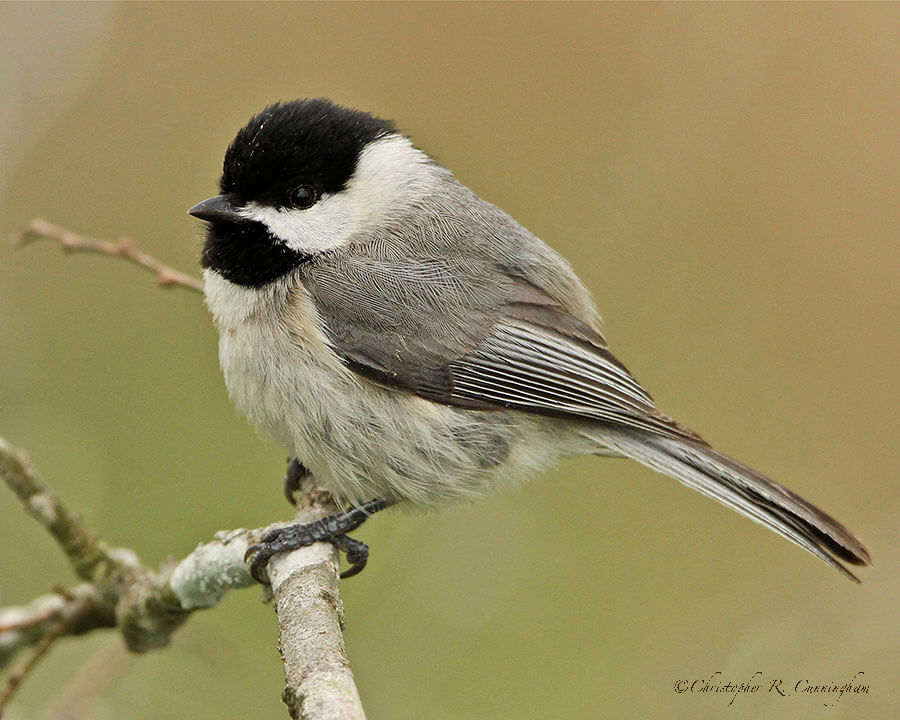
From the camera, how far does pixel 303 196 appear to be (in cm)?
274

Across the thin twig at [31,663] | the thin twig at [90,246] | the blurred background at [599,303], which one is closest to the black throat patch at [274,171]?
the thin twig at [90,246]

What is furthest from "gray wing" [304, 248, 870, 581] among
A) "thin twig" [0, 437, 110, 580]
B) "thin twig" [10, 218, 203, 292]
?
"thin twig" [0, 437, 110, 580]

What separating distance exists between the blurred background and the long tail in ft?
0.47

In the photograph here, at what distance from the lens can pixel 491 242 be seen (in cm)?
288

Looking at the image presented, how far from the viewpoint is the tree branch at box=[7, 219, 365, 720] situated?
209 centimetres

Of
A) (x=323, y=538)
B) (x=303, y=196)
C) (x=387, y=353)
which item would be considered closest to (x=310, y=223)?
(x=303, y=196)

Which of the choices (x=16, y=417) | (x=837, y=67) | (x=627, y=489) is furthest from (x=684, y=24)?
(x=16, y=417)

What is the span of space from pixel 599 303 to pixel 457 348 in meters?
0.97

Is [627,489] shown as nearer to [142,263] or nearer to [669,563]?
[669,563]

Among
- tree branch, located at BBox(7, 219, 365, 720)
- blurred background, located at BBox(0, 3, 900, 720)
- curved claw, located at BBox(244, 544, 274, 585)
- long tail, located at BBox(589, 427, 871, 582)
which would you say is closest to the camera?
tree branch, located at BBox(7, 219, 365, 720)

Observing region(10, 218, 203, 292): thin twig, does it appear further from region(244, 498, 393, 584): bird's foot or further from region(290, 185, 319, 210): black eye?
region(244, 498, 393, 584): bird's foot

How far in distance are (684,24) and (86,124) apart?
110 inches

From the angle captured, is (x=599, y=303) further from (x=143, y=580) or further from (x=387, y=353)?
(x=143, y=580)

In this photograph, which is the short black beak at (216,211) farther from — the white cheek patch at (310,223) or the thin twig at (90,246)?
the thin twig at (90,246)
